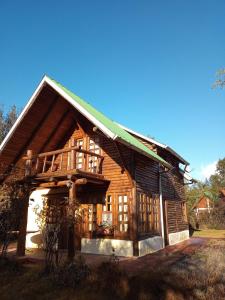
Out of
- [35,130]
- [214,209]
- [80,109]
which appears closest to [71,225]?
[80,109]

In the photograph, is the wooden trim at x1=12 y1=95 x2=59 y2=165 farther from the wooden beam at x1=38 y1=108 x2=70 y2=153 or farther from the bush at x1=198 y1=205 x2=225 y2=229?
the bush at x1=198 y1=205 x2=225 y2=229

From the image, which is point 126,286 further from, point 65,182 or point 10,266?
point 65,182

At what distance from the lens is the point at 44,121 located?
522 inches

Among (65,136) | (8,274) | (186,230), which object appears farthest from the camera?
(186,230)

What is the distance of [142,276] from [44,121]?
8996 millimetres

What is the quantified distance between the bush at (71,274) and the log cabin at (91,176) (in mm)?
1581

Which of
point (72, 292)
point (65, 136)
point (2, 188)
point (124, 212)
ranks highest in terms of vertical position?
point (65, 136)

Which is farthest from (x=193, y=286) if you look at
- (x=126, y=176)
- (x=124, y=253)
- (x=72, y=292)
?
(x=126, y=176)

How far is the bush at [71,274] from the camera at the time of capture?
6984mm

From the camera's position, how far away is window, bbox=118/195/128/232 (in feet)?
37.5

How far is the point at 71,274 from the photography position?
283 inches

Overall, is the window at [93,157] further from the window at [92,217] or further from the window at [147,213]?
the window at [147,213]

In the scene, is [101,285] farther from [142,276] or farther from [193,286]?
[193,286]

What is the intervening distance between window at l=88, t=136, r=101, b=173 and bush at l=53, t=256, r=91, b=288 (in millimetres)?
5587
